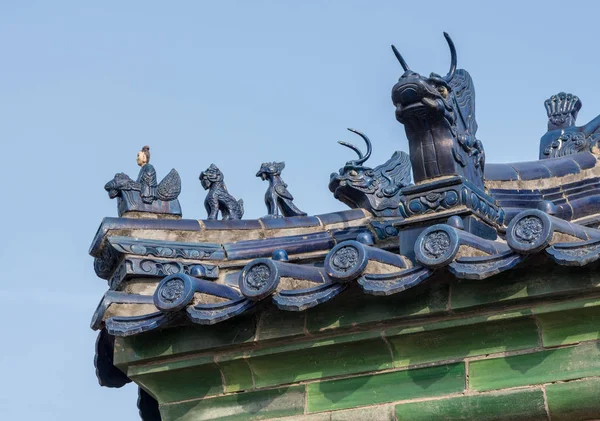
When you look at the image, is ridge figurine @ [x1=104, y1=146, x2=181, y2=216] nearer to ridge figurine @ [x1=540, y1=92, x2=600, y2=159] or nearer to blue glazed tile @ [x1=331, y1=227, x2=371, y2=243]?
blue glazed tile @ [x1=331, y1=227, x2=371, y2=243]

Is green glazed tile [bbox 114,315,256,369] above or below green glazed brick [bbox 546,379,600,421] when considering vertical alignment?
above

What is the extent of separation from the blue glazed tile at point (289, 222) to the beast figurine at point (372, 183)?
56cm

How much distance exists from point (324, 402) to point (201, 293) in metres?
1.15

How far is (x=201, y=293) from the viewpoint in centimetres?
975

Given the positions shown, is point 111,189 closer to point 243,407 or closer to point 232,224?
point 232,224

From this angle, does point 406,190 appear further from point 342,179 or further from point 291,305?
point 342,179

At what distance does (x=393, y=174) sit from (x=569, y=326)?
347cm

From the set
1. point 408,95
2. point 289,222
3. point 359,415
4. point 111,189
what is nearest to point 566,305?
point 359,415

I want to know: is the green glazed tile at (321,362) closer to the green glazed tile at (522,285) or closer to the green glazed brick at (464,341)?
the green glazed brick at (464,341)

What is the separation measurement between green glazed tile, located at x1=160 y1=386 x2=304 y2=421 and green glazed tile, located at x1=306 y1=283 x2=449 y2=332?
0.59 metres

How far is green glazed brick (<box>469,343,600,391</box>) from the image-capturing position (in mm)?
8875

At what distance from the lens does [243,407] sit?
10.0m

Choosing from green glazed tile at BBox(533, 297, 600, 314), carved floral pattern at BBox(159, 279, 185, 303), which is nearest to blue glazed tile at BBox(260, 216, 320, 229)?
carved floral pattern at BBox(159, 279, 185, 303)

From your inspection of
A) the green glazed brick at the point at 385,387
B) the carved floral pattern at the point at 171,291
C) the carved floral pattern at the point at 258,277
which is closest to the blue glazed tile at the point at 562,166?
the green glazed brick at the point at 385,387
